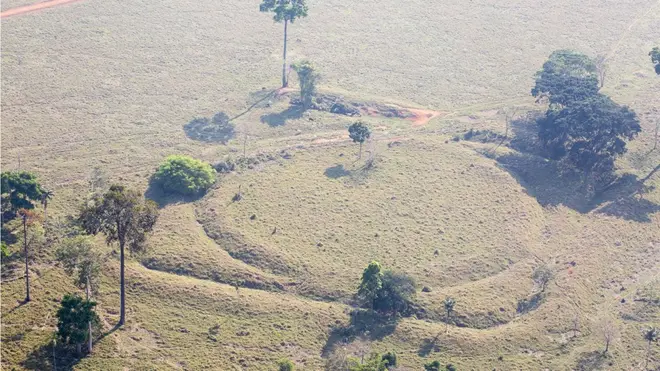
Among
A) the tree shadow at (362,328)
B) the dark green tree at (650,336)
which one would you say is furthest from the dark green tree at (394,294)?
the dark green tree at (650,336)

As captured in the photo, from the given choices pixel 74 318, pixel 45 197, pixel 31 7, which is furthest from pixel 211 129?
pixel 74 318

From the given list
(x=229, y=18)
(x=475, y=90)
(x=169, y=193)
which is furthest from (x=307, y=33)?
(x=169, y=193)

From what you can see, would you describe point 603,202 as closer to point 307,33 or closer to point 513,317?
point 513,317

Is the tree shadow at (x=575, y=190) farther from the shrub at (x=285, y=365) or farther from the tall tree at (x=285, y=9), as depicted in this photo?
the shrub at (x=285, y=365)

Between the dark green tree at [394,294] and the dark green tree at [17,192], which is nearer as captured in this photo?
the dark green tree at [394,294]

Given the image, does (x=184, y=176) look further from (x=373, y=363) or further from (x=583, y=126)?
(x=583, y=126)

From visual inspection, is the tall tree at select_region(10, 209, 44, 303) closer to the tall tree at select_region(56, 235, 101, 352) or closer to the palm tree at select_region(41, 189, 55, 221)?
the palm tree at select_region(41, 189, 55, 221)
